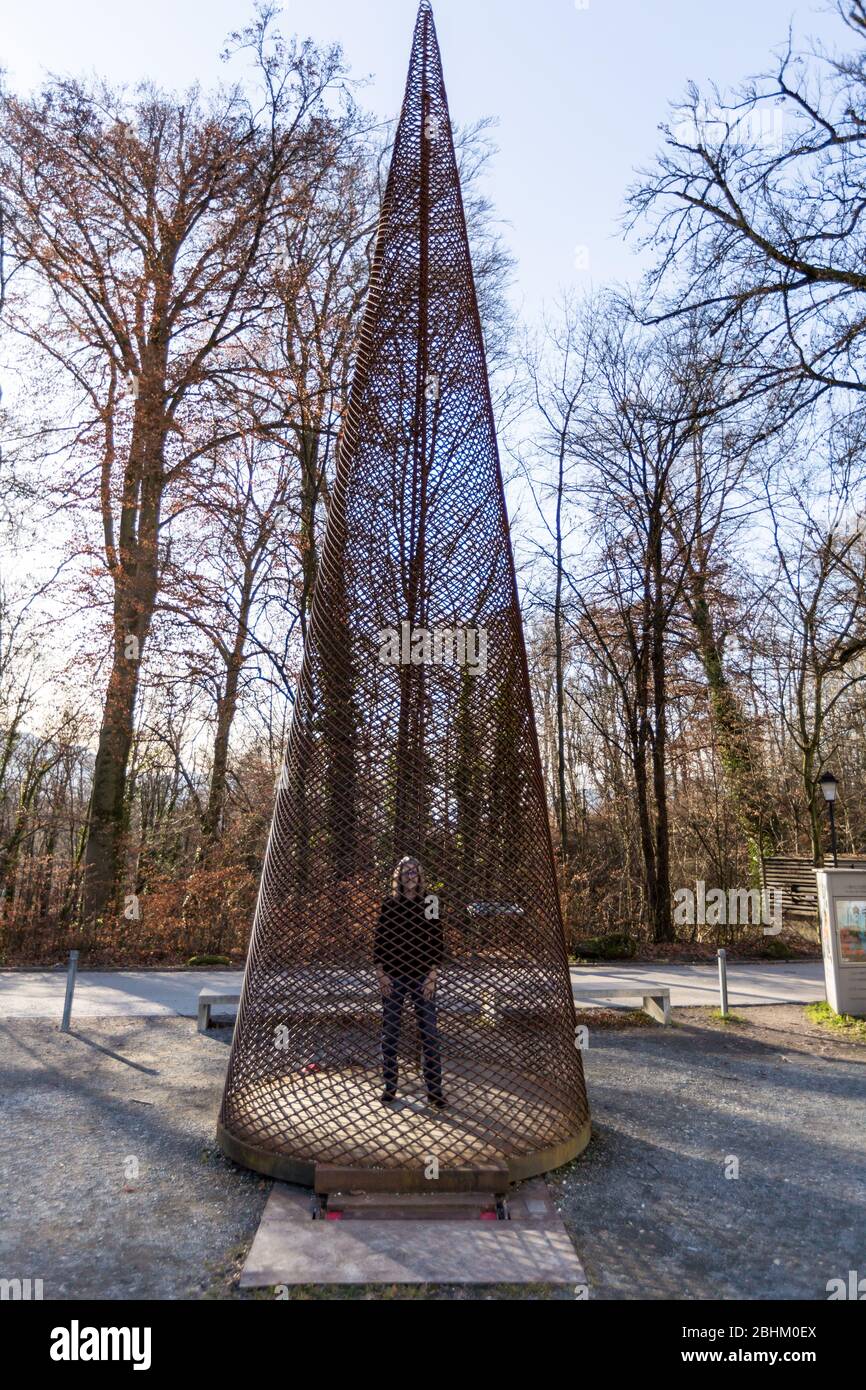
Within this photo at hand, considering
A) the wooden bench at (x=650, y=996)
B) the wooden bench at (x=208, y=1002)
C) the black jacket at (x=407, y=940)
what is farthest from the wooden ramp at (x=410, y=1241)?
the wooden bench at (x=650, y=996)

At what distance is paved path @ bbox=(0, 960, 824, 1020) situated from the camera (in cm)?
931

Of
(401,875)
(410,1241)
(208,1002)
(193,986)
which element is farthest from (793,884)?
(410,1241)

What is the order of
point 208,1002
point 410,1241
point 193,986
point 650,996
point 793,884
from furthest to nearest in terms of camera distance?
point 793,884, point 193,986, point 650,996, point 208,1002, point 410,1241

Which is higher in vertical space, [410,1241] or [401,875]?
[401,875]

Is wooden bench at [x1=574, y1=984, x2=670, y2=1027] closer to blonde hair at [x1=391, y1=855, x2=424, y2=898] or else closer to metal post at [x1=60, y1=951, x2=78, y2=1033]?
blonde hair at [x1=391, y1=855, x2=424, y2=898]

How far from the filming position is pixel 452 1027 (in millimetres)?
5102

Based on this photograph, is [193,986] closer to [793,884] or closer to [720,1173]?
[720,1173]

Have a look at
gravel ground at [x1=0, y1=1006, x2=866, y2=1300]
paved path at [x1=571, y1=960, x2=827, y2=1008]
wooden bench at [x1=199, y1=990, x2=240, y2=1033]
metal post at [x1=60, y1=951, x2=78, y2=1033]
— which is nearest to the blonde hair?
gravel ground at [x1=0, y1=1006, x2=866, y2=1300]

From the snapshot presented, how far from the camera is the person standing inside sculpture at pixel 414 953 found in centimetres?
476

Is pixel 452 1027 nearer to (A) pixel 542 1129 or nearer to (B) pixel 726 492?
(A) pixel 542 1129

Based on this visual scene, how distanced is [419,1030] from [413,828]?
1029 mm

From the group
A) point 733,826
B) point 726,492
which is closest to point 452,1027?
point 726,492

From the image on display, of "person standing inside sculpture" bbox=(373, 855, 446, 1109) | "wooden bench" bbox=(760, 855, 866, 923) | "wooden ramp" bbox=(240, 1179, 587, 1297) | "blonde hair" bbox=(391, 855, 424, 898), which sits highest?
"wooden bench" bbox=(760, 855, 866, 923)

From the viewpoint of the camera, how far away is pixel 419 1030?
15.7 ft
